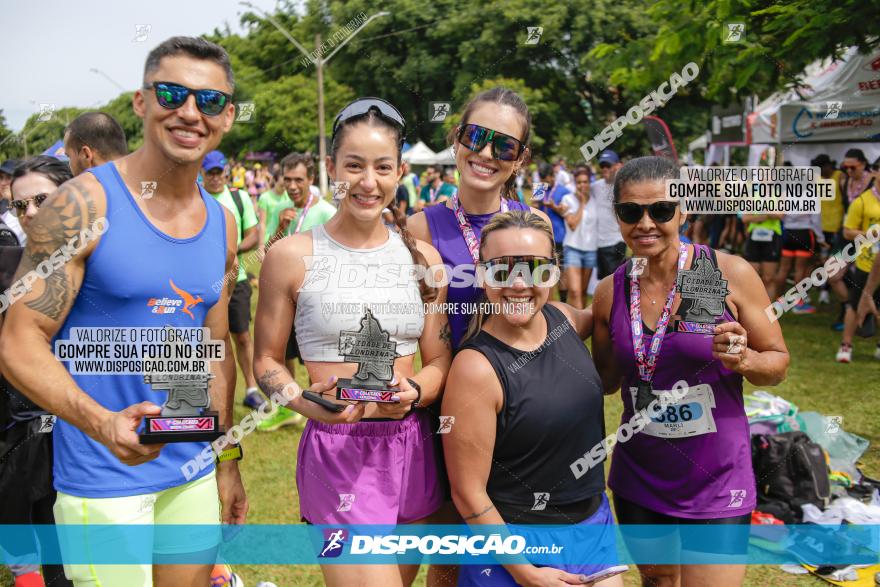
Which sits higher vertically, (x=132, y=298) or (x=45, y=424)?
(x=132, y=298)

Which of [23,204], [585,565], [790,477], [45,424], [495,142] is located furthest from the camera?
[790,477]

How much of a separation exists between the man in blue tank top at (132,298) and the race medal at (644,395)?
1.62 meters

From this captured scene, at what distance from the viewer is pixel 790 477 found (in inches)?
186

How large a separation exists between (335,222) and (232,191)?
460 cm

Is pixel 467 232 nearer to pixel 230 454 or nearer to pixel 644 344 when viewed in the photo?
pixel 644 344

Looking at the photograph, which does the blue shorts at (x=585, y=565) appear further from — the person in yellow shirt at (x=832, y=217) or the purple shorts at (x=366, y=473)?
the person in yellow shirt at (x=832, y=217)

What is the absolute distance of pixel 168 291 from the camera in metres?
2.30

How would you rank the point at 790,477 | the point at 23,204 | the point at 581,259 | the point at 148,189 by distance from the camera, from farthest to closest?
1. the point at 581,259
2. the point at 790,477
3. the point at 23,204
4. the point at 148,189

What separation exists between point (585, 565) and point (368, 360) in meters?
1.05

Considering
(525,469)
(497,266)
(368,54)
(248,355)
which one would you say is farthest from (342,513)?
(368,54)

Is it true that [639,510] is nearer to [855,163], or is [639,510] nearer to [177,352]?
[177,352]

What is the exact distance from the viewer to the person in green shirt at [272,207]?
28.0ft

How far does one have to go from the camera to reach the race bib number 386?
9.08 ft

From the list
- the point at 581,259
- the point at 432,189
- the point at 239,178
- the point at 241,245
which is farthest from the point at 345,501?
the point at 239,178
